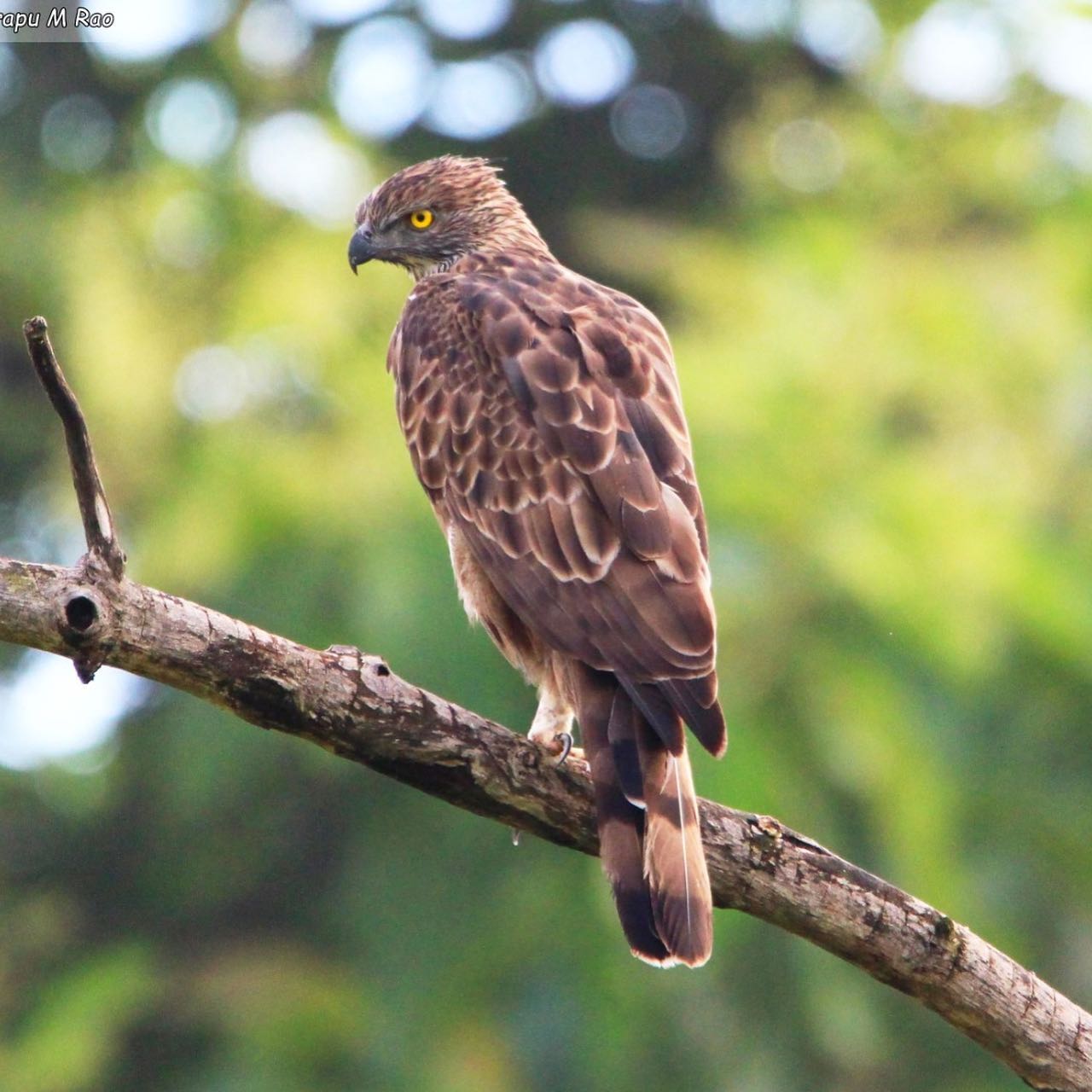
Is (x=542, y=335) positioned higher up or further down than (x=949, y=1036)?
further down

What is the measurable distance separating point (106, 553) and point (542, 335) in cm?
186

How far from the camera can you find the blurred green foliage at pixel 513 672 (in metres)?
8.10

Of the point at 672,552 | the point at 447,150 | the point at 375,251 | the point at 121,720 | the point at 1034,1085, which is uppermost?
the point at 447,150

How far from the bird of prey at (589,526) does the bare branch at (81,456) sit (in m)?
1.17

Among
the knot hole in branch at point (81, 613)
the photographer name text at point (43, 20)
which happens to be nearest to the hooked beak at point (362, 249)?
the knot hole in branch at point (81, 613)

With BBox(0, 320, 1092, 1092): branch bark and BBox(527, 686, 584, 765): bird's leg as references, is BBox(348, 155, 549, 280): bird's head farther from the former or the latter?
BBox(0, 320, 1092, 1092): branch bark

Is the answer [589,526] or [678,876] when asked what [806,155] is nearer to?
[589,526]

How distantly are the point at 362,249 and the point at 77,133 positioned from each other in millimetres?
10353

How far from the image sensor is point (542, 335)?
511 cm

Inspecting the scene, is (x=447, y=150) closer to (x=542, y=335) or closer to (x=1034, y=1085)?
(x=542, y=335)

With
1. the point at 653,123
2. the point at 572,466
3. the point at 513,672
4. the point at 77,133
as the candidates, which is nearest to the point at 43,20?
the point at 77,133

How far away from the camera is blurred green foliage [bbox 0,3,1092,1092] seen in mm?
8102

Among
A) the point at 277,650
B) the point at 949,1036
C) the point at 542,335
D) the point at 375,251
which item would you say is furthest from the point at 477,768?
the point at 949,1036

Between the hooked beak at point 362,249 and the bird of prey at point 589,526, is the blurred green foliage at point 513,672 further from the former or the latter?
the bird of prey at point 589,526
